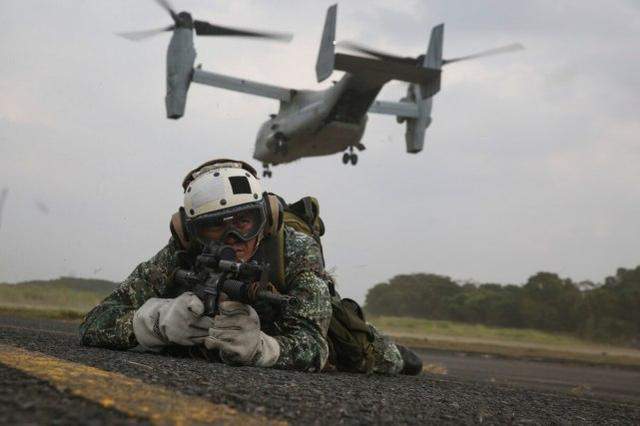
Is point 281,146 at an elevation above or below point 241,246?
above

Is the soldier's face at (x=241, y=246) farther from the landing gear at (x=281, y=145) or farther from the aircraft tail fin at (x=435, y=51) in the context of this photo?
the landing gear at (x=281, y=145)

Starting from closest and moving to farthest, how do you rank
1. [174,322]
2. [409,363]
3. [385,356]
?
[174,322]
[385,356]
[409,363]

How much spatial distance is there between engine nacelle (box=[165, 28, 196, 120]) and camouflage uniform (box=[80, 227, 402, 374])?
23.3m

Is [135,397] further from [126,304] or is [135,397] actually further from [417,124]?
[417,124]

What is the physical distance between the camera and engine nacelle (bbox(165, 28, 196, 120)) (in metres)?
27.8

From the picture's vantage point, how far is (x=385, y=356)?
568 centimetres

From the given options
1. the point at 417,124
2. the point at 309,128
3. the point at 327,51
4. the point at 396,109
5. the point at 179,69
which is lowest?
the point at 309,128

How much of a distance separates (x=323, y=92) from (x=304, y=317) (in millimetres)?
25255

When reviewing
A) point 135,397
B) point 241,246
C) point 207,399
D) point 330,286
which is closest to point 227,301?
point 241,246

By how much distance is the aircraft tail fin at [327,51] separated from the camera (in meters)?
26.0

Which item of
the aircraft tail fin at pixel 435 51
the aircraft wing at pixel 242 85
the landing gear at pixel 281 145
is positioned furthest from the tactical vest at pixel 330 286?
the aircraft wing at pixel 242 85

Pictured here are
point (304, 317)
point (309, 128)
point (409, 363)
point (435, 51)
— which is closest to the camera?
point (304, 317)

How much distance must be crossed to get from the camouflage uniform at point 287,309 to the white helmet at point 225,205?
0.35m

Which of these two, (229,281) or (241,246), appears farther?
(241,246)
